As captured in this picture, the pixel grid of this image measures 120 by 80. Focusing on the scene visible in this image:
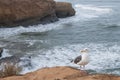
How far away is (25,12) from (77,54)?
11.3m

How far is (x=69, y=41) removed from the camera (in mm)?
23078

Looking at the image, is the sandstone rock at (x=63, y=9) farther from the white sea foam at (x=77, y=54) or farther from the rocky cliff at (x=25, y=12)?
the white sea foam at (x=77, y=54)

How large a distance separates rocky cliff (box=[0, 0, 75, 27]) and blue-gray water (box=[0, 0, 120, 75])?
0.87 metres

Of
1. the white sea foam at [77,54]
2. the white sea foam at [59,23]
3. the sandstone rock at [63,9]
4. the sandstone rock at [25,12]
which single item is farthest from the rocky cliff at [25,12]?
the white sea foam at [77,54]

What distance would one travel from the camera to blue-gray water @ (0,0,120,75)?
57.1 ft

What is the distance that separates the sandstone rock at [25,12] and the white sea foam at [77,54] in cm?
873

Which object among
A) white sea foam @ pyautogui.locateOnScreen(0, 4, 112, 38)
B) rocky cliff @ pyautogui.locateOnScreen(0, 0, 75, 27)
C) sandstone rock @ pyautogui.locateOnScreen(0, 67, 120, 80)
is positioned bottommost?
white sea foam @ pyautogui.locateOnScreen(0, 4, 112, 38)

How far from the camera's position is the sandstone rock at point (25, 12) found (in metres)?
28.4

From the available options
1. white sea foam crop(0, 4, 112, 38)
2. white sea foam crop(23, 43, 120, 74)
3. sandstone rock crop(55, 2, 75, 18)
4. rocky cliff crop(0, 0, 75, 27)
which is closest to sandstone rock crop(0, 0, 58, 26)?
rocky cliff crop(0, 0, 75, 27)

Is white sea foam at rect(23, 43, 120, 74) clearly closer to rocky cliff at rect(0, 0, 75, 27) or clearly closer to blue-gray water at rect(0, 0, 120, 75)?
blue-gray water at rect(0, 0, 120, 75)

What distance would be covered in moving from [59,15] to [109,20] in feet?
16.0

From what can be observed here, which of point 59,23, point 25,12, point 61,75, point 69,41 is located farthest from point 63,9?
point 61,75

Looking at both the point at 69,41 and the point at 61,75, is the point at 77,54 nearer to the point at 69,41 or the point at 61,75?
the point at 69,41

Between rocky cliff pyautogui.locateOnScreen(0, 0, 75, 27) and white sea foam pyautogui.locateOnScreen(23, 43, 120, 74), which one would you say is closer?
white sea foam pyautogui.locateOnScreen(23, 43, 120, 74)
